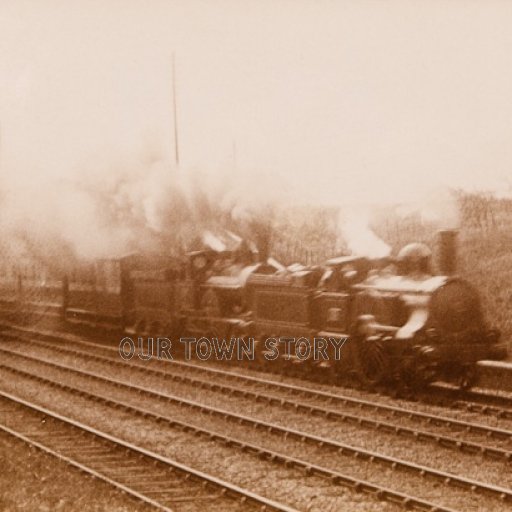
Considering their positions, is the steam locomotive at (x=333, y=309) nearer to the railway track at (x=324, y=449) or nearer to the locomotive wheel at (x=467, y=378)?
the locomotive wheel at (x=467, y=378)

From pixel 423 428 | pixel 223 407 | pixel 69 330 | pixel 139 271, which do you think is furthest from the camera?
pixel 69 330

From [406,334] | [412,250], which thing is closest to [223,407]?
[406,334]

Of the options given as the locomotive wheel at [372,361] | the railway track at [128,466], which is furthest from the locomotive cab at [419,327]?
the railway track at [128,466]

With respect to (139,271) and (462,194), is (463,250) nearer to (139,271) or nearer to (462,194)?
(462,194)

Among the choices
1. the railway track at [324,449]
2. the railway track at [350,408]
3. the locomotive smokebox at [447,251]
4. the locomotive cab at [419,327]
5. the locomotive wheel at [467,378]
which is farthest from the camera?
the locomotive wheel at [467,378]

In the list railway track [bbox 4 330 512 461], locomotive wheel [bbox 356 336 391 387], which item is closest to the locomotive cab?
locomotive wheel [bbox 356 336 391 387]

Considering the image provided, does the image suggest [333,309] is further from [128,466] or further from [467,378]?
[128,466]
